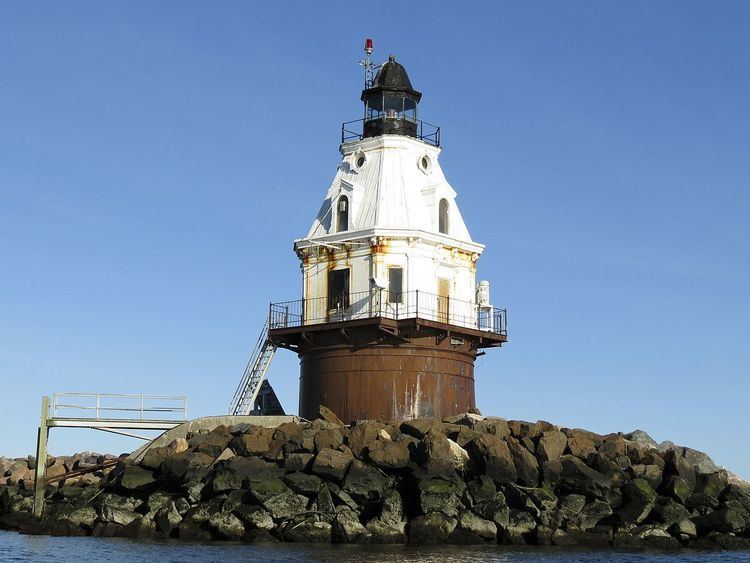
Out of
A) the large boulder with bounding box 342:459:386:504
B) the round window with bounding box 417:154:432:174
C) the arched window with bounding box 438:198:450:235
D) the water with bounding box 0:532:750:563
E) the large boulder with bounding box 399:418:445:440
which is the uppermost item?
the round window with bounding box 417:154:432:174

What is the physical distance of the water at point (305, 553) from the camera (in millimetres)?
29609

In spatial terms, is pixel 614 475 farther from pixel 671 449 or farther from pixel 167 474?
pixel 167 474

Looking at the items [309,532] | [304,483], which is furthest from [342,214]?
[309,532]

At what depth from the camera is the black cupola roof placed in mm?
42938

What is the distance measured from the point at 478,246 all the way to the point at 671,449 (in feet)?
30.3

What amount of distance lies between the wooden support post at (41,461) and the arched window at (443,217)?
13.2 meters

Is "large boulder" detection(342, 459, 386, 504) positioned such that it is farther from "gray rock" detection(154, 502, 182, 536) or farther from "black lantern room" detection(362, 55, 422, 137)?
"black lantern room" detection(362, 55, 422, 137)

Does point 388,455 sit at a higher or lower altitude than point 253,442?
lower

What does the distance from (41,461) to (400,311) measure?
11.4m

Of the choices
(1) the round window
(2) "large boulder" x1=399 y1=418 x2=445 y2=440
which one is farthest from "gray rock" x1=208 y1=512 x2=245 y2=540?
(1) the round window

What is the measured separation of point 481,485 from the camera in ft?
110

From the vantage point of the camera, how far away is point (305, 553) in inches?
1195

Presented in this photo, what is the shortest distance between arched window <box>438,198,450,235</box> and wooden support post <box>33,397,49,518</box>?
13.2 m

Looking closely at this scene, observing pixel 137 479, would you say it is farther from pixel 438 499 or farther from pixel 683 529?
pixel 683 529
